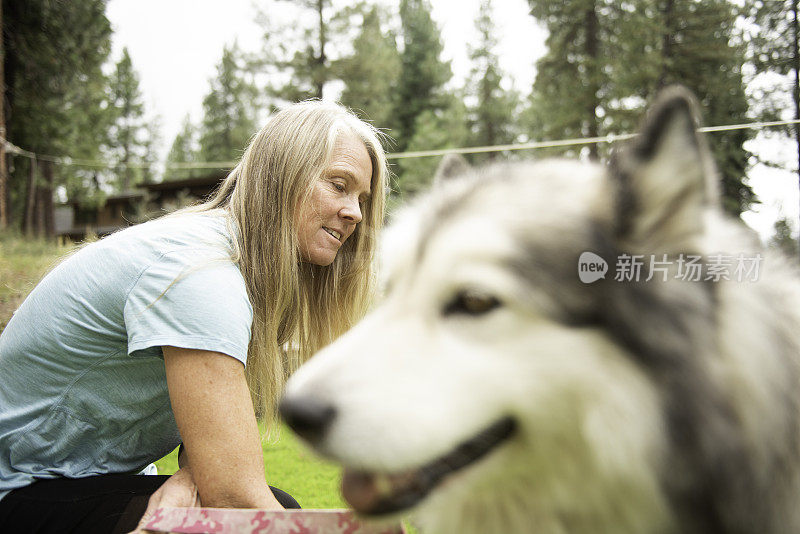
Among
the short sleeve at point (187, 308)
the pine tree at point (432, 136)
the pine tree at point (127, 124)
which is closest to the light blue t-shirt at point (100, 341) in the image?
the short sleeve at point (187, 308)

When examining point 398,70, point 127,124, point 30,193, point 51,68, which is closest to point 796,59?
point 398,70

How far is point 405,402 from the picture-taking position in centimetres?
103

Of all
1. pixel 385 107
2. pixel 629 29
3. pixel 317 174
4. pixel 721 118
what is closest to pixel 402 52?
pixel 385 107

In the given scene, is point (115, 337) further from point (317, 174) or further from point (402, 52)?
point (402, 52)

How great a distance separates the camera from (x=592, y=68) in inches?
702

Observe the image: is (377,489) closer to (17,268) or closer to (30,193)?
(17,268)

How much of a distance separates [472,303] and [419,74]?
31.7 meters

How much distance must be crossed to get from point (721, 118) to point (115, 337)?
18013mm

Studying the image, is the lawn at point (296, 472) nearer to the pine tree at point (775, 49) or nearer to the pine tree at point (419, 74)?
the pine tree at point (775, 49)

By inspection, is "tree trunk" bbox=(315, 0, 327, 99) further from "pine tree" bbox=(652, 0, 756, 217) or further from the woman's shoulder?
the woman's shoulder

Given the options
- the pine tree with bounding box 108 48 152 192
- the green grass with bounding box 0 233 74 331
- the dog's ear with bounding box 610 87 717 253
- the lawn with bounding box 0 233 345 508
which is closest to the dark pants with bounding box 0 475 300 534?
the lawn with bounding box 0 233 345 508

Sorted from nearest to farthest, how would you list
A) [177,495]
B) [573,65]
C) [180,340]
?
[180,340]
[177,495]
[573,65]

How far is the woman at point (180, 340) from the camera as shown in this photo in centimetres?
169

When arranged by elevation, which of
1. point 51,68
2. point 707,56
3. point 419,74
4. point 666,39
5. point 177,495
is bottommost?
point 177,495
